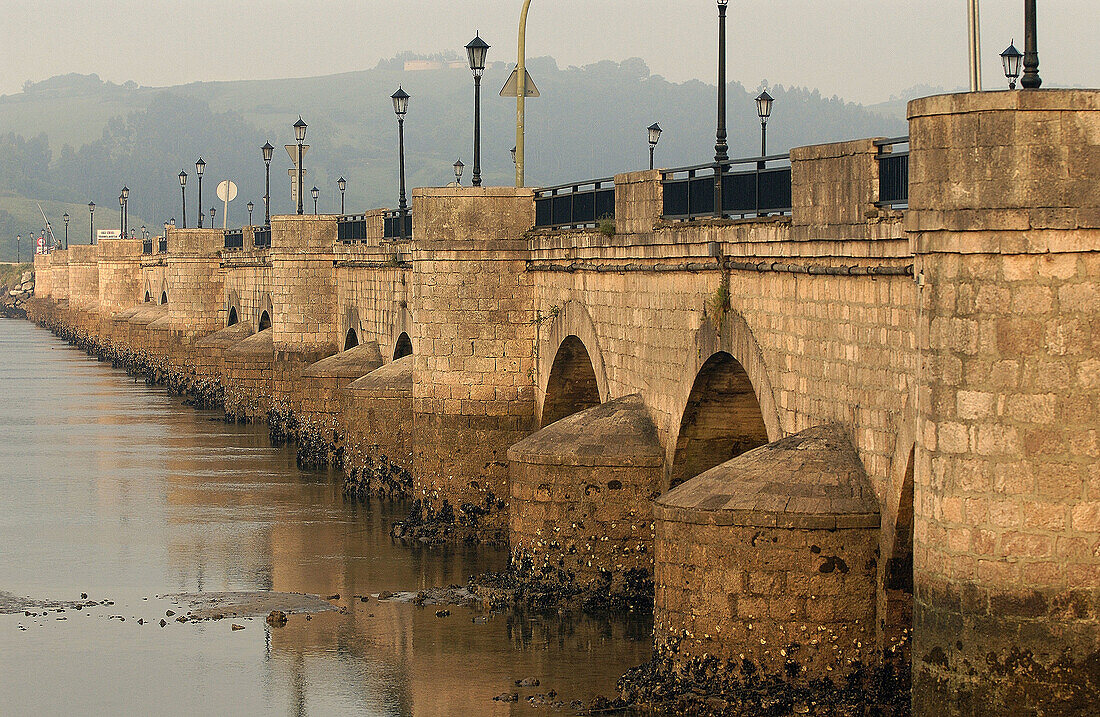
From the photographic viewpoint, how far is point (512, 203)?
2712 cm

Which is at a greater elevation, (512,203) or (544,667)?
(512,203)

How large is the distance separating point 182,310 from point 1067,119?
180 ft

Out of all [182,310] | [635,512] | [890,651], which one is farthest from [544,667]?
[182,310]

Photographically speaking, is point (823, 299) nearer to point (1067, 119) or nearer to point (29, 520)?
point (1067, 119)

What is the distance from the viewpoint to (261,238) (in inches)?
2239

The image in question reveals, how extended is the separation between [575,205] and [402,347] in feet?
39.9

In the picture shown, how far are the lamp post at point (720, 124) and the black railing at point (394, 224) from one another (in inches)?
524

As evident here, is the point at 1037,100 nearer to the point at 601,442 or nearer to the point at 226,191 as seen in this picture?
the point at 601,442

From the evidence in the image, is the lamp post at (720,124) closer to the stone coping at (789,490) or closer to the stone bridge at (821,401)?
the stone bridge at (821,401)

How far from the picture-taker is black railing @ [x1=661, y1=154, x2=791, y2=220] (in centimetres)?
1767

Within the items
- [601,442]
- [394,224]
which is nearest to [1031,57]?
[601,442]

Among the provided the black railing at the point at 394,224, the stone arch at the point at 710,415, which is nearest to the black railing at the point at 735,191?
the stone arch at the point at 710,415

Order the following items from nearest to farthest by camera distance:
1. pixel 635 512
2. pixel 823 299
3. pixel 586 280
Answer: pixel 823 299
pixel 635 512
pixel 586 280

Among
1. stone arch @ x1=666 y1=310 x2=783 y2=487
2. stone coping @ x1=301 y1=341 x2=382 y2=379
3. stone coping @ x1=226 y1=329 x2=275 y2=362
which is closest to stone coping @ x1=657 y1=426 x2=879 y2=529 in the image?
stone arch @ x1=666 y1=310 x2=783 y2=487
